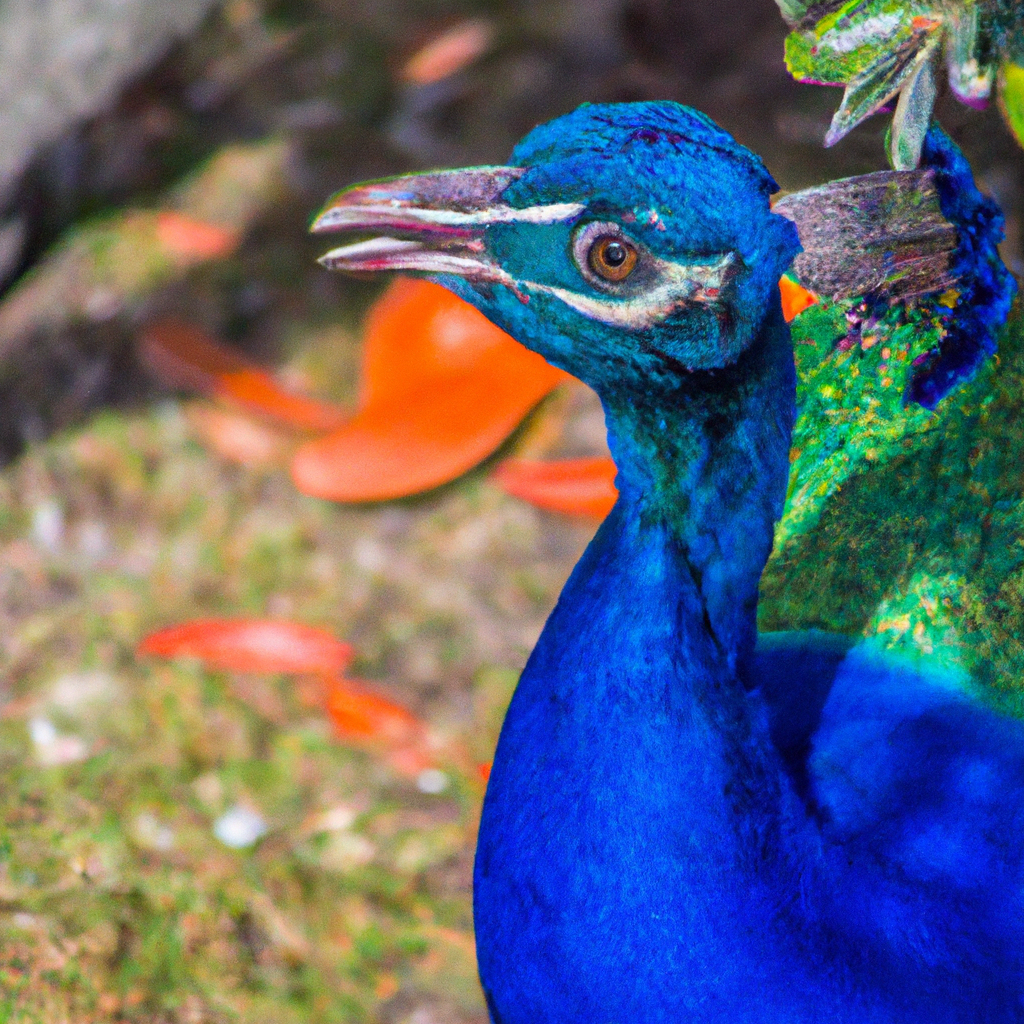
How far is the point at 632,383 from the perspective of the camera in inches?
55.0

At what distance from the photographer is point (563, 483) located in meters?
3.25

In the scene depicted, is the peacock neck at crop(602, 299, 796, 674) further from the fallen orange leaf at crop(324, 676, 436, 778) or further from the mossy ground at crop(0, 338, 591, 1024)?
the fallen orange leaf at crop(324, 676, 436, 778)

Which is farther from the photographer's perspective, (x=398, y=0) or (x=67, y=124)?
(x=398, y=0)

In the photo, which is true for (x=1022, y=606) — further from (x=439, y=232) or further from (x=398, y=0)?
(x=398, y=0)

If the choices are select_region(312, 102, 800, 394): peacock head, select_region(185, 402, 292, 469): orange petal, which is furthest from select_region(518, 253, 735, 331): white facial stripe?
select_region(185, 402, 292, 469): orange petal

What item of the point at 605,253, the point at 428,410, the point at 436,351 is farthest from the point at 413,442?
the point at 605,253

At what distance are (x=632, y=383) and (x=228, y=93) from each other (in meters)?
3.18

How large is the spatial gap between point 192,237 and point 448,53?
1114 mm

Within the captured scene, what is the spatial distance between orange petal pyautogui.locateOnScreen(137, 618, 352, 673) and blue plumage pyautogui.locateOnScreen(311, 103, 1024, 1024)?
139cm

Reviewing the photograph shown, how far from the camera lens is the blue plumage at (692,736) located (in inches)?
52.0

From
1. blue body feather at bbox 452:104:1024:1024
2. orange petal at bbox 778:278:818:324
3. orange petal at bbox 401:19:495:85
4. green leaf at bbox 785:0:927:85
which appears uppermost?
green leaf at bbox 785:0:927:85

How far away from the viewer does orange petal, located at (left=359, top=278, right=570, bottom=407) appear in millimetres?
3307

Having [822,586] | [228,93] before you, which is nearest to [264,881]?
[822,586]

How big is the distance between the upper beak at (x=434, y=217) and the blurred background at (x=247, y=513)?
1.19 ft
